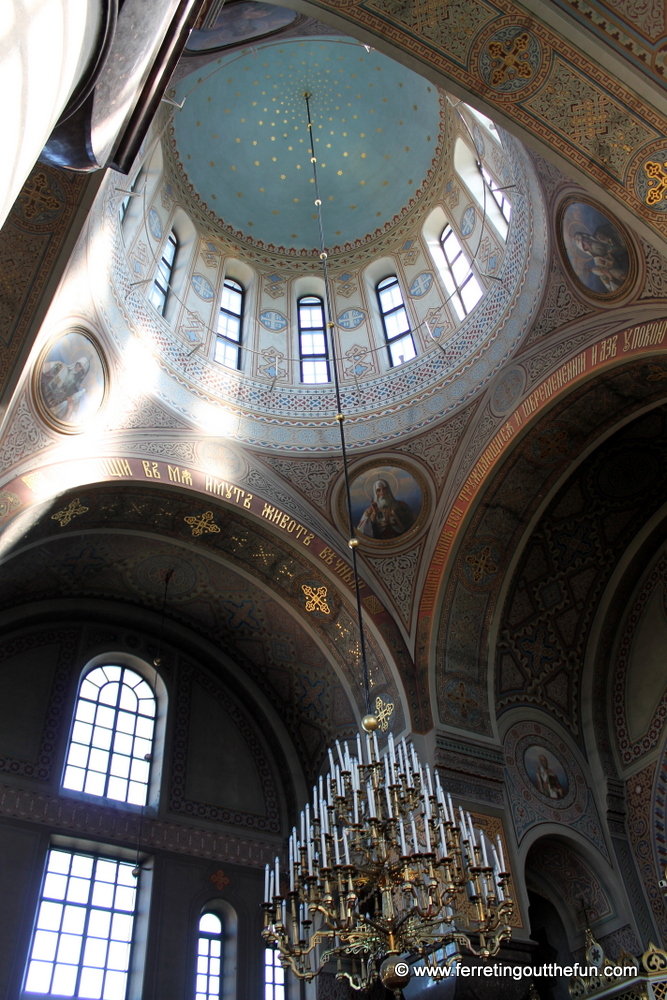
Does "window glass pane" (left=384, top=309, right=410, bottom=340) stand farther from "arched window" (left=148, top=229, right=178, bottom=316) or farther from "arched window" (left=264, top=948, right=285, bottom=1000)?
"arched window" (left=264, top=948, right=285, bottom=1000)

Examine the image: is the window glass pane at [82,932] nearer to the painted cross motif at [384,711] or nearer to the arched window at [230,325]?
the painted cross motif at [384,711]

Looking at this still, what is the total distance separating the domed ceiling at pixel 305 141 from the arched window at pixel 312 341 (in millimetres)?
979

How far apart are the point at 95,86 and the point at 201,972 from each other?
32.1 ft

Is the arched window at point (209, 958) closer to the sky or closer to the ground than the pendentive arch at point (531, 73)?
closer to the ground

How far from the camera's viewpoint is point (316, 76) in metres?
12.3

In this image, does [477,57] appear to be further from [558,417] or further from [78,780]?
[78,780]

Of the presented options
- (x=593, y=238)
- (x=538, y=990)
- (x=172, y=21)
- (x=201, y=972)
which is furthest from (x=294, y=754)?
(x=172, y=21)

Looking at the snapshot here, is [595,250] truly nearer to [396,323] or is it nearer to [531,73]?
[531,73]

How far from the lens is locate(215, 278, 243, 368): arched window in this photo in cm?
1188

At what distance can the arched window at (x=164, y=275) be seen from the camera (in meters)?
11.2

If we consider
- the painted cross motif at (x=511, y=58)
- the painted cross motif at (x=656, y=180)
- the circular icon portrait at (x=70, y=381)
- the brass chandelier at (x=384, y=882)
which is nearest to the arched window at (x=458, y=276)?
the painted cross motif at (x=656, y=180)

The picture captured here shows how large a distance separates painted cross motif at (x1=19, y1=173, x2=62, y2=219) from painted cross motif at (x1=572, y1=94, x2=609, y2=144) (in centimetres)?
435

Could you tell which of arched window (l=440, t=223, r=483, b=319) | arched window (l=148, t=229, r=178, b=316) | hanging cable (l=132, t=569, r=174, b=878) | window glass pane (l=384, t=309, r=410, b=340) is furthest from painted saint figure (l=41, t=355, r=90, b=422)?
arched window (l=440, t=223, r=483, b=319)

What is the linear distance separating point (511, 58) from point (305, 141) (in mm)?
7227
